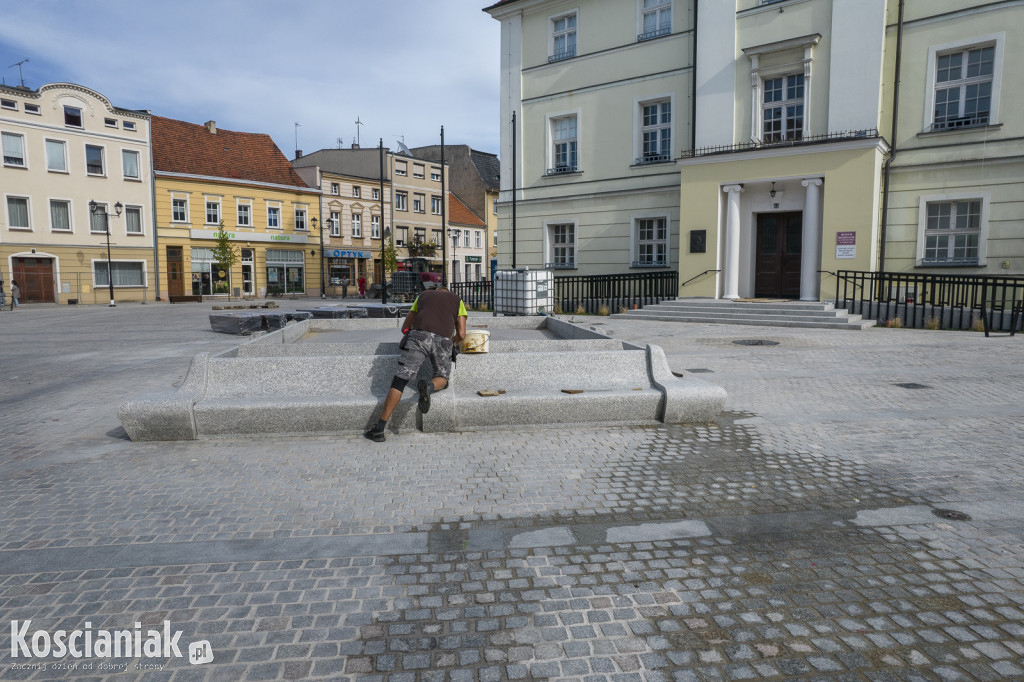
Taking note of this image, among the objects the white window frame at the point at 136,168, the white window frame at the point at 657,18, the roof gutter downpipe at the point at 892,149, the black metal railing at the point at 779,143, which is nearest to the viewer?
the black metal railing at the point at 779,143

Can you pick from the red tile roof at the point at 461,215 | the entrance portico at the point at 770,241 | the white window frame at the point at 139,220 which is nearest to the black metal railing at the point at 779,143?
the entrance portico at the point at 770,241

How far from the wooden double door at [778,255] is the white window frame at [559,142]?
26.1ft

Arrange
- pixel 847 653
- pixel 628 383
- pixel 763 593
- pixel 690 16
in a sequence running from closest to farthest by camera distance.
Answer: pixel 847 653 < pixel 763 593 < pixel 628 383 < pixel 690 16

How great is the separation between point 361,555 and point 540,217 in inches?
963

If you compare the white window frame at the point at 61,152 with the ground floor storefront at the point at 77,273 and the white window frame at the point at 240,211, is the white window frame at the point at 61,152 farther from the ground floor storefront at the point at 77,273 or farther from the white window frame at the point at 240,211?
the white window frame at the point at 240,211

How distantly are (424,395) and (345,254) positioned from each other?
158 feet

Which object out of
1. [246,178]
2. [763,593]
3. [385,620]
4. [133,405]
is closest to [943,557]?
[763,593]

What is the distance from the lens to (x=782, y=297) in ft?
70.0

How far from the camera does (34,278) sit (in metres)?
36.6

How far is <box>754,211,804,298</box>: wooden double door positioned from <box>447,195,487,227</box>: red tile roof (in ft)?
138

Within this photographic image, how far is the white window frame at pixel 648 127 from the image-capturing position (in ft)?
77.7

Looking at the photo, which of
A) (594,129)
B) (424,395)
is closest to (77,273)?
(594,129)

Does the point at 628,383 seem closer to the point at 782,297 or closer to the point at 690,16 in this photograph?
the point at 782,297

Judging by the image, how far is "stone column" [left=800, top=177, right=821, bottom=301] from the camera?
19.0 meters
